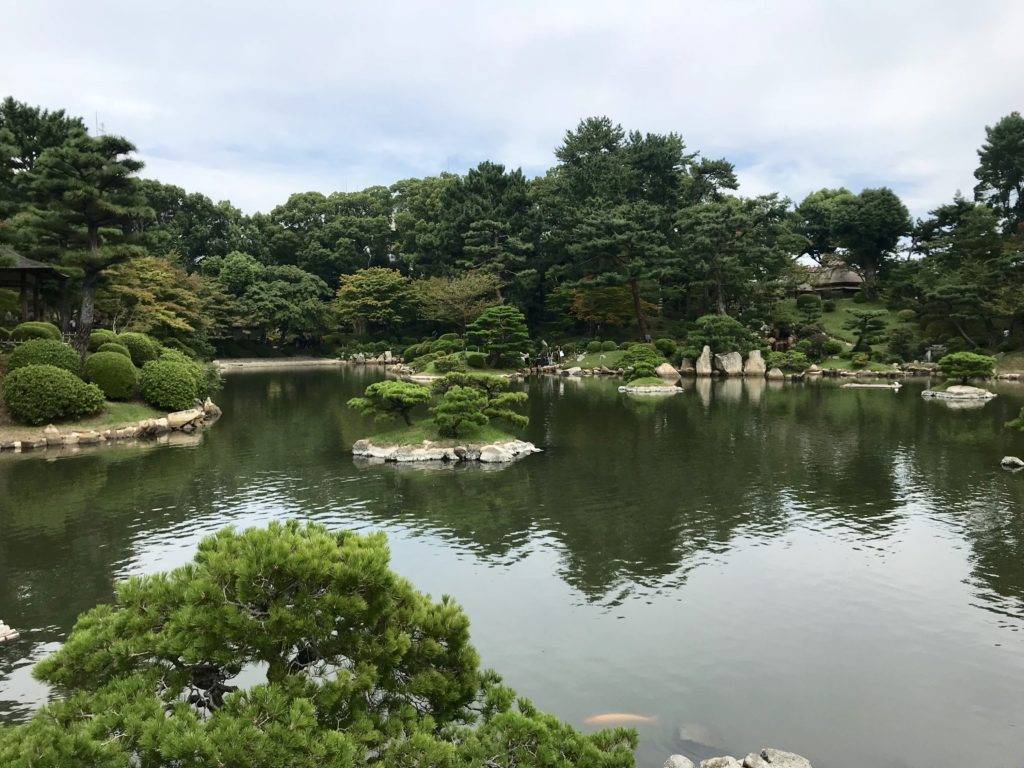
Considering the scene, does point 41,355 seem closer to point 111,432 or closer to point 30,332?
point 30,332

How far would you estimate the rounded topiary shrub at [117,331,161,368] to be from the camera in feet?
91.6

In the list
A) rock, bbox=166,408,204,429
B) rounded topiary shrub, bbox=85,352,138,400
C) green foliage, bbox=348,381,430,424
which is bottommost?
rock, bbox=166,408,204,429

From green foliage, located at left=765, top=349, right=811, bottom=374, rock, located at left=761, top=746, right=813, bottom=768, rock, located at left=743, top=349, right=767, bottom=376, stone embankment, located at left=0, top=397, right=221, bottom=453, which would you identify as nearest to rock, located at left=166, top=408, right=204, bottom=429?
stone embankment, located at left=0, top=397, right=221, bottom=453

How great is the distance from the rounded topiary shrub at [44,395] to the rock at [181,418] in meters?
2.77

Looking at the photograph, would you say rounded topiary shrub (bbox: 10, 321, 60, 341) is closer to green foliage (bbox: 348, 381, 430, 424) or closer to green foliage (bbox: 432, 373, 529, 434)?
green foliage (bbox: 348, 381, 430, 424)

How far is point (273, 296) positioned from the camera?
207 feet

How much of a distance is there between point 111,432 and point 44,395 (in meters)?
2.27

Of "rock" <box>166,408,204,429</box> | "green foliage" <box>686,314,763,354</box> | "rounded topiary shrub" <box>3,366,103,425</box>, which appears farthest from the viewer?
"green foliage" <box>686,314,763,354</box>

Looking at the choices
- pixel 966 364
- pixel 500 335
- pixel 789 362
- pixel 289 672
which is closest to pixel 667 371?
pixel 789 362

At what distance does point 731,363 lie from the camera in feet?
159

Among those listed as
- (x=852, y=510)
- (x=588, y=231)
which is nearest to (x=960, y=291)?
(x=588, y=231)

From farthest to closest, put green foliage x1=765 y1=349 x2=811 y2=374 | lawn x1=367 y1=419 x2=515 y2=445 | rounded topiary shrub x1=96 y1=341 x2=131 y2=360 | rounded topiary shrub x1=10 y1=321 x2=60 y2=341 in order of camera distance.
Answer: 1. green foliage x1=765 y1=349 x2=811 y2=374
2. rounded topiary shrub x1=96 y1=341 x2=131 y2=360
3. rounded topiary shrub x1=10 y1=321 x2=60 y2=341
4. lawn x1=367 y1=419 x2=515 y2=445

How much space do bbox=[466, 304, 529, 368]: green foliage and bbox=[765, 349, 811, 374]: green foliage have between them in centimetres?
1714

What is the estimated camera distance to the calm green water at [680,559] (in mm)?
7746
